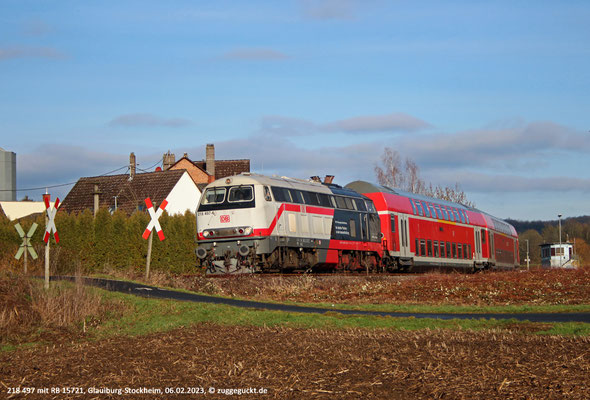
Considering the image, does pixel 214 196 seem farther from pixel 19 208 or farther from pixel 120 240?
pixel 19 208

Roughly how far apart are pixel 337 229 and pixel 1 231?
27632 mm

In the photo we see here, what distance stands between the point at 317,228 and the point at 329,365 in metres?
20.8

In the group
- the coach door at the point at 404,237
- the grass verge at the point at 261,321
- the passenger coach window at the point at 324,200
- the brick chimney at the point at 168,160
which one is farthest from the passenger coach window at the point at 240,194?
the brick chimney at the point at 168,160

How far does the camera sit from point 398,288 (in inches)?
1074

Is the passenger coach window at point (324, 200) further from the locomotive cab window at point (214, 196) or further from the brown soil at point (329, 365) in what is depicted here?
the brown soil at point (329, 365)

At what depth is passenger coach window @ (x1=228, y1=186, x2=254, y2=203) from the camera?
2830 cm

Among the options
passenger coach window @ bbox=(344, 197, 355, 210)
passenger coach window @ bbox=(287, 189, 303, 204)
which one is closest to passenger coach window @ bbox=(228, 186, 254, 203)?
passenger coach window @ bbox=(287, 189, 303, 204)

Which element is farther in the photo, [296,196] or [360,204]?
[360,204]

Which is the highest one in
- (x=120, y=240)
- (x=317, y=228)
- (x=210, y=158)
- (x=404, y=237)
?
(x=210, y=158)

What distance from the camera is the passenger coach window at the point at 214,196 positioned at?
29.0m

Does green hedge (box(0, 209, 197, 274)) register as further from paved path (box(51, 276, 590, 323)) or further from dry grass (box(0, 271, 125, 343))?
dry grass (box(0, 271, 125, 343))

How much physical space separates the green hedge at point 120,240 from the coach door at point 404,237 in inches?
598

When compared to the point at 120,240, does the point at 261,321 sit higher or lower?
lower

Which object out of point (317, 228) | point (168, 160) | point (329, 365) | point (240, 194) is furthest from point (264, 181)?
point (168, 160)
